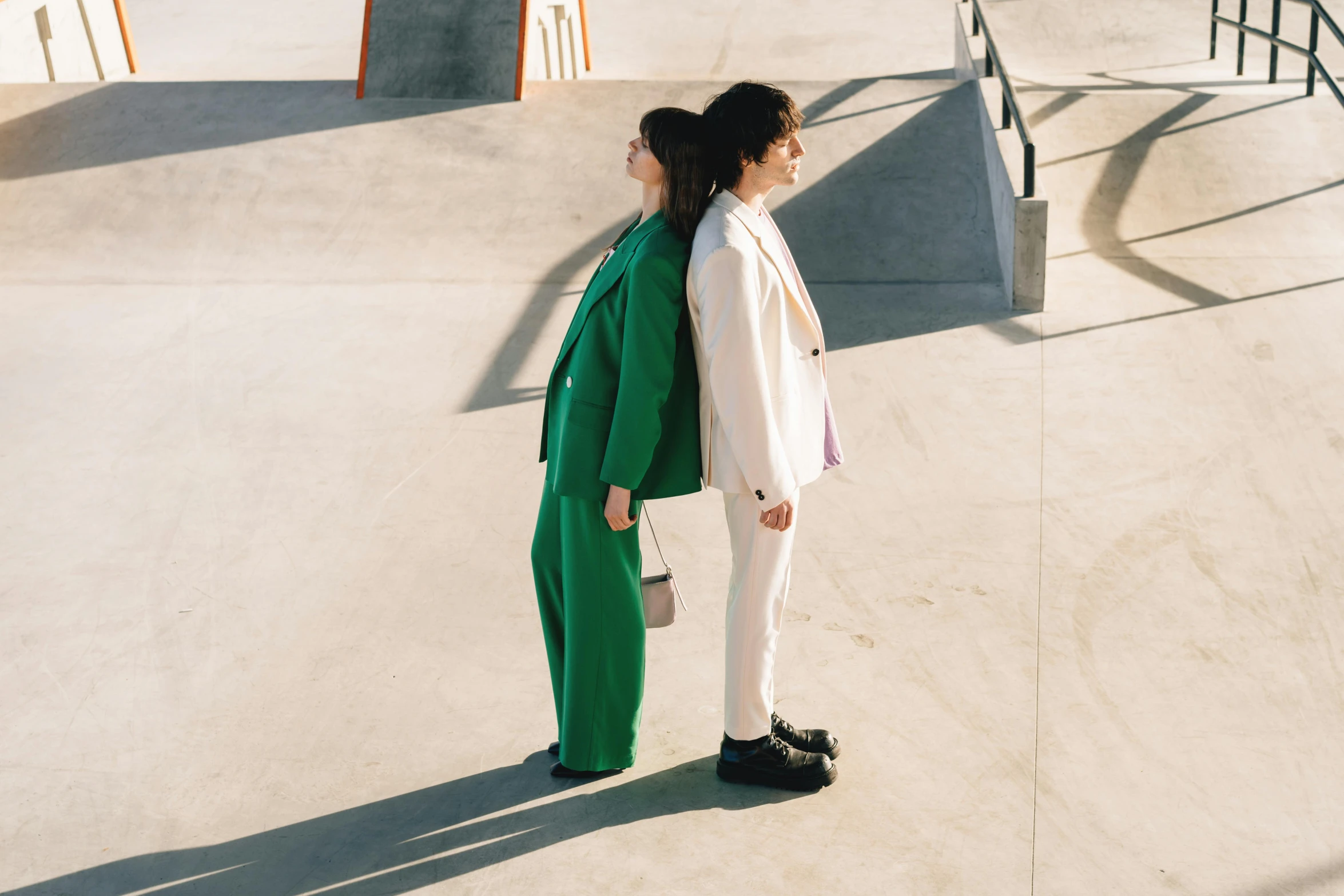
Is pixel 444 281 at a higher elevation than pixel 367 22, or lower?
lower

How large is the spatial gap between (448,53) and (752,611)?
638cm

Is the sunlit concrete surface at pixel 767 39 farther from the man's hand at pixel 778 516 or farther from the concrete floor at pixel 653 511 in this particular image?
the man's hand at pixel 778 516

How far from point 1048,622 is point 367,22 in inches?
265

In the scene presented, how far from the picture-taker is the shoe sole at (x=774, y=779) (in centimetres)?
310

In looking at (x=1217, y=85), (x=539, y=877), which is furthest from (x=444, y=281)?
(x=1217, y=85)

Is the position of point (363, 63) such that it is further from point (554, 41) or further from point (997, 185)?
point (997, 185)

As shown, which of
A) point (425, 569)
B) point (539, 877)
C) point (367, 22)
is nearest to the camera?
point (539, 877)

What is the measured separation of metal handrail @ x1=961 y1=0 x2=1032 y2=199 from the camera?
19.6 feet

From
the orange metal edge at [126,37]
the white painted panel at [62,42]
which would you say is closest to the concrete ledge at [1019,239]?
the white painted panel at [62,42]

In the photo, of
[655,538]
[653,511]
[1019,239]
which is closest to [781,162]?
[655,538]

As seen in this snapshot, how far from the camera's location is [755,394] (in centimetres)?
269

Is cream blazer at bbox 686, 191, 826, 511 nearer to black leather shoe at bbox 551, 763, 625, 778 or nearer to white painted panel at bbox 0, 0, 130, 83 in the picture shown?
black leather shoe at bbox 551, 763, 625, 778

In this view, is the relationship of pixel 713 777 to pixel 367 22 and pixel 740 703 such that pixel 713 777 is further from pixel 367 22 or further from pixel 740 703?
pixel 367 22

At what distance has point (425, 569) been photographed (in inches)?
166
